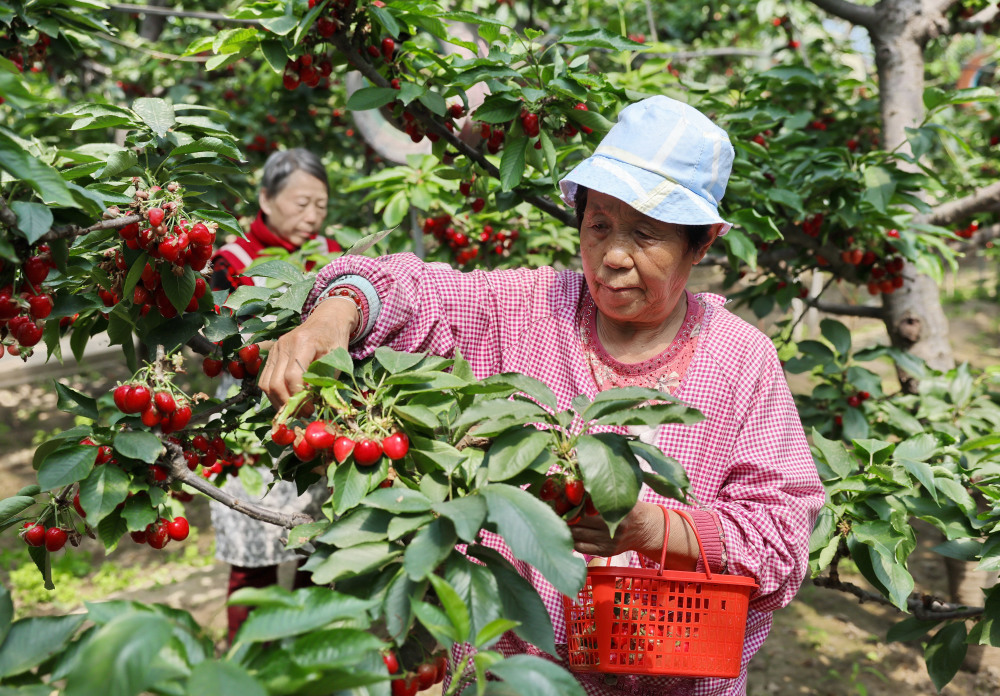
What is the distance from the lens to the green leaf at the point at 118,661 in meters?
0.66

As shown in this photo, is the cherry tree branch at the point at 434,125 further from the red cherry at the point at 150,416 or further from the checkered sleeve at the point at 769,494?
the red cherry at the point at 150,416

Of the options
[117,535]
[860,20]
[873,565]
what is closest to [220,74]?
[860,20]

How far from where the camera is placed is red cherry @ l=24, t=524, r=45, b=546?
4.27 ft

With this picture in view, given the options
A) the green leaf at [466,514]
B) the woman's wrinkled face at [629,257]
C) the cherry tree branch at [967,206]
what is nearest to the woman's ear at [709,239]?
the woman's wrinkled face at [629,257]

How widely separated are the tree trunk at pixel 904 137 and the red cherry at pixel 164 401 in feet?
8.41

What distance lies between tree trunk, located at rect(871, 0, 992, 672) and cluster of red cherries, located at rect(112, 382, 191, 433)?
2546mm

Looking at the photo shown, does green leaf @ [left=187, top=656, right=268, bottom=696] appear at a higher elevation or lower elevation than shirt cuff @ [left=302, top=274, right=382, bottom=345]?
lower

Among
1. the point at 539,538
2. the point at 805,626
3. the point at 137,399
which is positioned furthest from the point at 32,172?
the point at 805,626

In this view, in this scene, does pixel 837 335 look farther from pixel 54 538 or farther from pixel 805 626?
pixel 54 538

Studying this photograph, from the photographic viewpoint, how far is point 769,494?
56.9 inches

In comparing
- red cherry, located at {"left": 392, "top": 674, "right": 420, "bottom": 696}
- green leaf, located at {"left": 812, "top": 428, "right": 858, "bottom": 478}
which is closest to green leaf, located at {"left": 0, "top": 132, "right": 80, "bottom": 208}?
red cherry, located at {"left": 392, "top": 674, "right": 420, "bottom": 696}

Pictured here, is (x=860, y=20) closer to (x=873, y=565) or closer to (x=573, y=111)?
(x=573, y=111)

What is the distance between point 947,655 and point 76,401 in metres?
2.12

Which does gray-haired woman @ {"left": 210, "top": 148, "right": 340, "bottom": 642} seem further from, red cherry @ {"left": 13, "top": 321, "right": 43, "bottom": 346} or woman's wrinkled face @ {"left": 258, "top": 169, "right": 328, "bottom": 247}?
red cherry @ {"left": 13, "top": 321, "right": 43, "bottom": 346}
